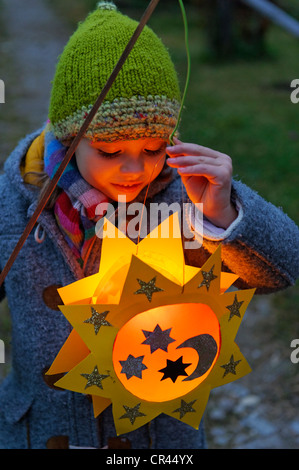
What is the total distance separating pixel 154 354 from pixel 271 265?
0.38m

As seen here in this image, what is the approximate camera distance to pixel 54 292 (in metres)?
1.38

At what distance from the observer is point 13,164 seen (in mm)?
1400

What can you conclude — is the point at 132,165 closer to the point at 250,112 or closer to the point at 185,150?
the point at 185,150

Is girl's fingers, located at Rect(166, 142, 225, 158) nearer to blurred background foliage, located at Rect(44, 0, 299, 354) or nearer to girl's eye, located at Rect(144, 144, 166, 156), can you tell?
girl's eye, located at Rect(144, 144, 166, 156)

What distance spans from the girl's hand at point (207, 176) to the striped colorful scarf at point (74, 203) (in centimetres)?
23

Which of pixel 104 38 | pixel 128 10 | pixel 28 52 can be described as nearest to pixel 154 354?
pixel 104 38

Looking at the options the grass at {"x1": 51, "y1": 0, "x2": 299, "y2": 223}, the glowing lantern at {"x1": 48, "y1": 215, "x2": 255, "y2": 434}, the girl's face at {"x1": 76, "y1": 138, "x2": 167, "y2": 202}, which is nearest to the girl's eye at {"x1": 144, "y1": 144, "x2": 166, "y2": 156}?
the girl's face at {"x1": 76, "y1": 138, "x2": 167, "y2": 202}

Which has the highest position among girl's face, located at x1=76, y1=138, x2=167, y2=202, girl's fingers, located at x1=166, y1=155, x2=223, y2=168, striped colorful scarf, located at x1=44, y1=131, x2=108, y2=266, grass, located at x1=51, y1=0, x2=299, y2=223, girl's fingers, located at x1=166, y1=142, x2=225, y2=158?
girl's fingers, located at x1=166, y1=142, x2=225, y2=158

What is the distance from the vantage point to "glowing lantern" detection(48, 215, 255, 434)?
928 mm

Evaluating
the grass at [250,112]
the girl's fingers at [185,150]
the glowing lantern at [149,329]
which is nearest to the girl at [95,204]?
the girl's fingers at [185,150]

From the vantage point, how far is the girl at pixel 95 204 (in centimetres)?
114

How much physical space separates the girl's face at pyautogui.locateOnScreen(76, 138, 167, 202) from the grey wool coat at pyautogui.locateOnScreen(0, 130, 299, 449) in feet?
0.58

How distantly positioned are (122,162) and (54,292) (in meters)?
0.40
